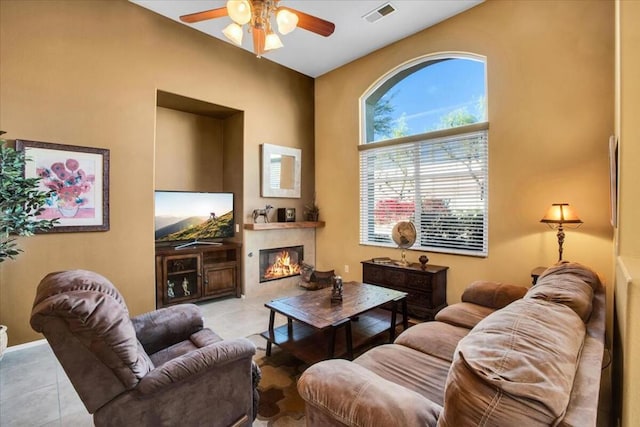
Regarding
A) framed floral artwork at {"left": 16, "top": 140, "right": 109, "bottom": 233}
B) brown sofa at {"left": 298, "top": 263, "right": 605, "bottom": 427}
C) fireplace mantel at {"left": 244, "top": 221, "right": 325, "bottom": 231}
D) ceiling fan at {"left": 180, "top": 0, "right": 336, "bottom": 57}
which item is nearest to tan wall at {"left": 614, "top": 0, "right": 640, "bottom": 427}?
brown sofa at {"left": 298, "top": 263, "right": 605, "bottom": 427}

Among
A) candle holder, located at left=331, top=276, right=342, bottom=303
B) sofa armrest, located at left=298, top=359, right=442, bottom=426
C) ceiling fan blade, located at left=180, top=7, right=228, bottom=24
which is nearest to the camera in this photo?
sofa armrest, located at left=298, top=359, right=442, bottom=426

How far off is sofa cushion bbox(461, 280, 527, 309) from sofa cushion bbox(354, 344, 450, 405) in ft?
3.80

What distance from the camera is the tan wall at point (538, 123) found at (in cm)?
294

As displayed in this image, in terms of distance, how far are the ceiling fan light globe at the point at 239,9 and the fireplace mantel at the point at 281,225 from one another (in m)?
2.88

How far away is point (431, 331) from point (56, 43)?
15.0 feet

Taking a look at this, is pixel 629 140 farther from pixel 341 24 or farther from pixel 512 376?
pixel 341 24

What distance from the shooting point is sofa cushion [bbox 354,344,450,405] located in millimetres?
1622

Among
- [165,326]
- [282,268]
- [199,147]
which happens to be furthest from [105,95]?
[282,268]

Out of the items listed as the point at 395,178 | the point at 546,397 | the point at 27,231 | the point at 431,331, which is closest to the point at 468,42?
the point at 395,178

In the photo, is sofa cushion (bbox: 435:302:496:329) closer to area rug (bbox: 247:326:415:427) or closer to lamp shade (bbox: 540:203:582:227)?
area rug (bbox: 247:326:415:427)

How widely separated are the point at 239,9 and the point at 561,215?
3.34 m

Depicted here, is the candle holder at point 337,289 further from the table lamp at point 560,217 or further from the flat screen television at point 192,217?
the flat screen television at point 192,217

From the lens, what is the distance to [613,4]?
2.86 metres

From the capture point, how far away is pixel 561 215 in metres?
2.84
